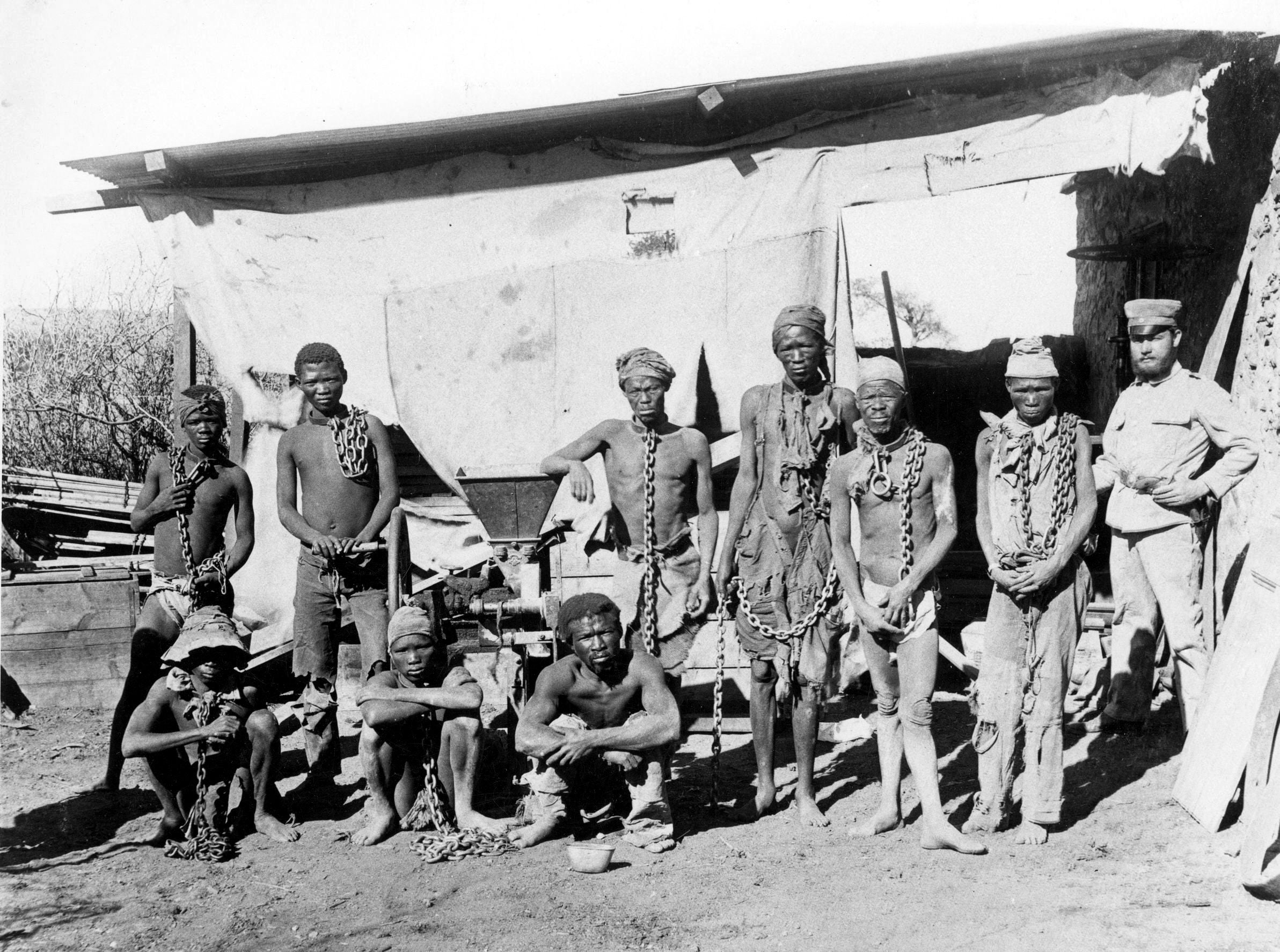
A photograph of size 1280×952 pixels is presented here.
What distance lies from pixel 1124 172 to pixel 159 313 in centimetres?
1336

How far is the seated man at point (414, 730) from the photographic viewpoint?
5199 millimetres

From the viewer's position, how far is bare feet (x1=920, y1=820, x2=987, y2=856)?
15.8 feet

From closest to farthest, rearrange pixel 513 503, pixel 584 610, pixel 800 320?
pixel 584 610
pixel 800 320
pixel 513 503

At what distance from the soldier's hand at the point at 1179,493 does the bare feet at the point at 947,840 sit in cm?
210

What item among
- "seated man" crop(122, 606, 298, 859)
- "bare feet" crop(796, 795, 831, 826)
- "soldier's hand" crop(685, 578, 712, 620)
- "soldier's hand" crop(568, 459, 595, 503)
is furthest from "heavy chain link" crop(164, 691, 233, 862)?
"bare feet" crop(796, 795, 831, 826)

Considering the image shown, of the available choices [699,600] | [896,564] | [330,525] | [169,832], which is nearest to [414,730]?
[169,832]

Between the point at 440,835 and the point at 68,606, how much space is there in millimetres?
4389

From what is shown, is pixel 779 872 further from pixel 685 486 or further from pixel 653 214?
pixel 653 214

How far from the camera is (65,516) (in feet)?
32.8

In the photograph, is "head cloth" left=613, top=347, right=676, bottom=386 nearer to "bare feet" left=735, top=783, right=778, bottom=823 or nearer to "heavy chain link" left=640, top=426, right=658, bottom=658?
"heavy chain link" left=640, top=426, right=658, bottom=658

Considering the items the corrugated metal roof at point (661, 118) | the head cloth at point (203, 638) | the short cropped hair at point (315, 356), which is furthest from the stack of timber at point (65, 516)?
the head cloth at point (203, 638)

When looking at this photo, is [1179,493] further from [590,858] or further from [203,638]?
[203,638]

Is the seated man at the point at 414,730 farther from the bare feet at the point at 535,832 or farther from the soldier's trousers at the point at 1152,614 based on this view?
the soldier's trousers at the point at 1152,614

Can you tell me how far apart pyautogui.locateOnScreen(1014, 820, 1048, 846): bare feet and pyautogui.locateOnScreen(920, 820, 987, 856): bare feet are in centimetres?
18
